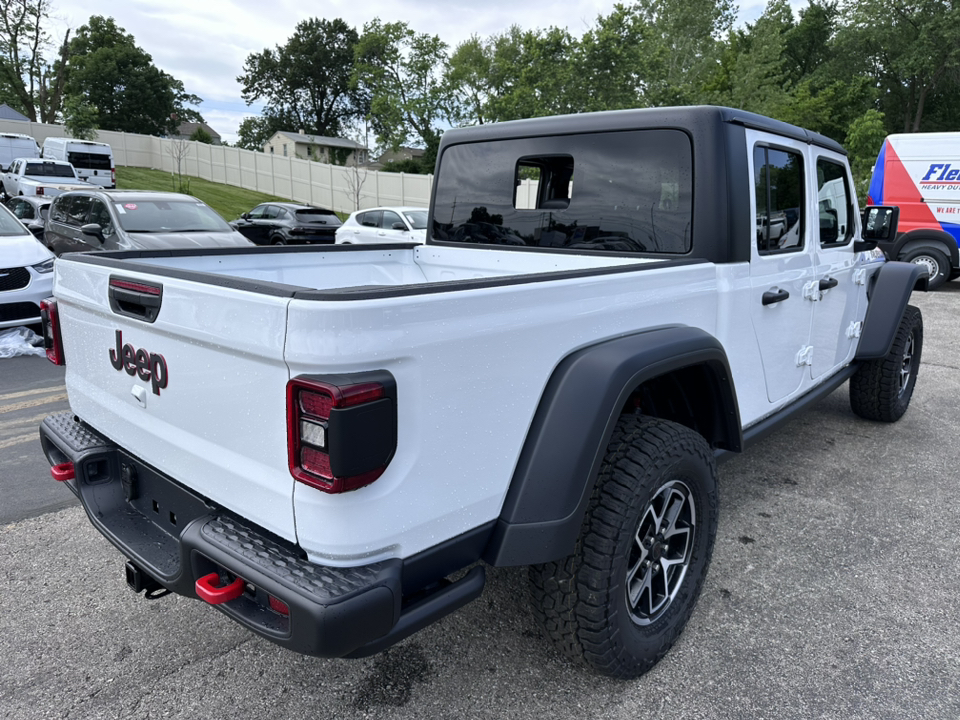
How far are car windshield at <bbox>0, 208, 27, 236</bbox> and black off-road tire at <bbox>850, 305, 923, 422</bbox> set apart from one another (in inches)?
331

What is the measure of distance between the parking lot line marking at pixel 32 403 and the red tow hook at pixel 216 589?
4.46 meters

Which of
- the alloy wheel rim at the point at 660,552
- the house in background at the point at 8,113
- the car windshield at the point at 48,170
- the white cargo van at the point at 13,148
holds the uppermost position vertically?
the house in background at the point at 8,113

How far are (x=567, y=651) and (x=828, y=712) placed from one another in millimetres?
899

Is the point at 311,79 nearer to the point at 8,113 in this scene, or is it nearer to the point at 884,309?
the point at 8,113

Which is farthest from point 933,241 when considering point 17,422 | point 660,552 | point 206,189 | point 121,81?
point 121,81

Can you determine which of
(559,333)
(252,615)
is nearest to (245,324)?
(252,615)

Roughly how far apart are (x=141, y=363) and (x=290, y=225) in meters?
15.7

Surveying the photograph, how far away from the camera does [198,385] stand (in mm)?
1929

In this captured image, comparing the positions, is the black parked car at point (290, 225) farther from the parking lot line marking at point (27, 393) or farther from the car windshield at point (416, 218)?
the parking lot line marking at point (27, 393)

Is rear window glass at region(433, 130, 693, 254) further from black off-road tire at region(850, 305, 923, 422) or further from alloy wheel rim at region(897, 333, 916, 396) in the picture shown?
alloy wheel rim at region(897, 333, 916, 396)

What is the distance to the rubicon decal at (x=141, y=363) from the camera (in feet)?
6.84

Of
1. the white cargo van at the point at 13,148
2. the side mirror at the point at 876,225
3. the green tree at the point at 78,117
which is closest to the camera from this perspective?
the side mirror at the point at 876,225

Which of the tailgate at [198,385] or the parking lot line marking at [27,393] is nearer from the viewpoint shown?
the tailgate at [198,385]

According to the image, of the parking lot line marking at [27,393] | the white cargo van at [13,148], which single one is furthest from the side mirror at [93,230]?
the white cargo van at [13,148]
